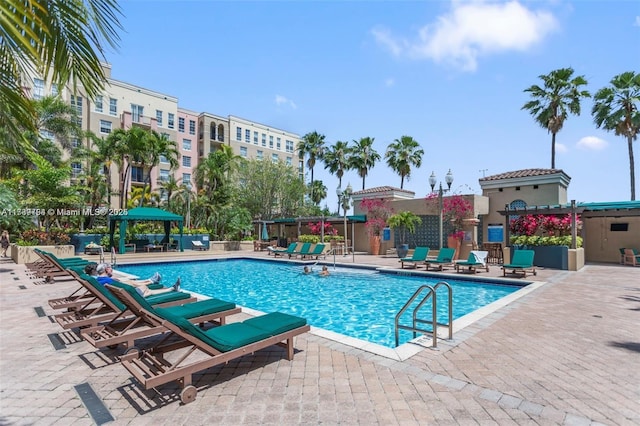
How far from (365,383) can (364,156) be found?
36.2 m

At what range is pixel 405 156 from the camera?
33.8m

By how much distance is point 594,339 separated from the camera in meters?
5.19

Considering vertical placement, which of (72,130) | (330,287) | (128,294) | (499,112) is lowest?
(330,287)

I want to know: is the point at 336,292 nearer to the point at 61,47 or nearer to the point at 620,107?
the point at 61,47

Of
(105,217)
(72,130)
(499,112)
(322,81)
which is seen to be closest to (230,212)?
(105,217)

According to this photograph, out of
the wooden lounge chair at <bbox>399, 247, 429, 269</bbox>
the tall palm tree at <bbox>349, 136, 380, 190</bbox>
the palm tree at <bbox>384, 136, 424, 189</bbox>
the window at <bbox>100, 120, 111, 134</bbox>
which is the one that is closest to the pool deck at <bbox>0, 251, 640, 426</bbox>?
the wooden lounge chair at <bbox>399, 247, 429, 269</bbox>

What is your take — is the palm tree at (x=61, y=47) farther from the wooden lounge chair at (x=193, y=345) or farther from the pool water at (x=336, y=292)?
the pool water at (x=336, y=292)

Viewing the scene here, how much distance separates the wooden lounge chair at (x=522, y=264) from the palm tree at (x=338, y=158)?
98.0 feet

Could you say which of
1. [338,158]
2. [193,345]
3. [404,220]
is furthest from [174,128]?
[193,345]

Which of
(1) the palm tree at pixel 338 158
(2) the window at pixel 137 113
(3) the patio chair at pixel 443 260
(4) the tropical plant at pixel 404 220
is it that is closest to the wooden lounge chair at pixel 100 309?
(3) the patio chair at pixel 443 260

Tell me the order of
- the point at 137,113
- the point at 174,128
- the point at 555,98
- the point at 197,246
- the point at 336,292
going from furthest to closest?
the point at 174,128 < the point at 137,113 < the point at 555,98 < the point at 197,246 < the point at 336,292

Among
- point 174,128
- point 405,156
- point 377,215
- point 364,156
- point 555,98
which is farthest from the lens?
point 174,128

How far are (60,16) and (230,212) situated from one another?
92.3ft

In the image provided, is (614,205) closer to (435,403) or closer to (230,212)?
(435,403)
